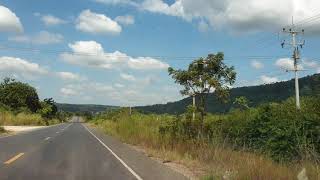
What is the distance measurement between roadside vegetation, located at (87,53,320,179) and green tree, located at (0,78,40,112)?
112m

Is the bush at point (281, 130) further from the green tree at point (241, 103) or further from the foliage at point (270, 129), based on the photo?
the green tree at point (241, 103)

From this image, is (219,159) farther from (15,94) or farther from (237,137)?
(15,94)

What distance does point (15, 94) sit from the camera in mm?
139625

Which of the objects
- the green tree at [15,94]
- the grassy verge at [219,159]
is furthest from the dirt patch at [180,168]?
the green tree at [15,94]

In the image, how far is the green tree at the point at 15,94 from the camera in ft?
454

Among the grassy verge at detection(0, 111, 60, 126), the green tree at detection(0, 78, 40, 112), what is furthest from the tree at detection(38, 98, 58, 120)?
the grassy verge at detection(0, 111, 60, 126)

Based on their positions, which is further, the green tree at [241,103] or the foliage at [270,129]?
the green tree at [241,103]

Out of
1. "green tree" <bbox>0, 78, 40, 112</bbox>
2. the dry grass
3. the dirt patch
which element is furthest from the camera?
"green tree" <bbox>0, 78, 40, 112</bbox>

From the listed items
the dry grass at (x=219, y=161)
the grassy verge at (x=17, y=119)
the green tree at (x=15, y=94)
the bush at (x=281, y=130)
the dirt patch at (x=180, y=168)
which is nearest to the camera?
the dry grass at (x=219, y=161)

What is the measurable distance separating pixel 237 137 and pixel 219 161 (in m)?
6.37

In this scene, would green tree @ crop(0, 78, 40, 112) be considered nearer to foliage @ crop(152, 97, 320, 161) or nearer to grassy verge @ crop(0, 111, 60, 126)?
grassy verge @ crop(0, 111, 60, 126)

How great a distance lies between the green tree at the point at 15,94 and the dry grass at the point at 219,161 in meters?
113

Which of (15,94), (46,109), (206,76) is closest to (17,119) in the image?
(15,94)

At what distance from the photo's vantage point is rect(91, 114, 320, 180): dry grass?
13389mm
